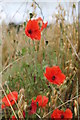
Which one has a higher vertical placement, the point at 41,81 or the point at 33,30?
the point at 33,30

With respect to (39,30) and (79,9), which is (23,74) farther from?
(79,9)

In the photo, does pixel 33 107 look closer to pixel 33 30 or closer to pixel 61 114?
pixel 61 114

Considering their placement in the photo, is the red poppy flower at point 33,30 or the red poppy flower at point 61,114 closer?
the red poppy flower at point 61,114

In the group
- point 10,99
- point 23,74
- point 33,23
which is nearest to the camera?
point 10,99

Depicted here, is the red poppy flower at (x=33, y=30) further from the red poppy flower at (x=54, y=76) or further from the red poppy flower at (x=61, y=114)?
the red poppy flower at (x=61, y=114)

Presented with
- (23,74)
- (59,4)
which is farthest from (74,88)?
(59,4)

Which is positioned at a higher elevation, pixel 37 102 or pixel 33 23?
pixel 33 23

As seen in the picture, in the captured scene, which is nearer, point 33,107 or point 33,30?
point 33,107

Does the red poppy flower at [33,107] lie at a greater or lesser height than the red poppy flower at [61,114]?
greater

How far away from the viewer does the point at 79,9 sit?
142cm

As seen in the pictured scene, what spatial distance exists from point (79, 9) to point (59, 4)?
13 cm

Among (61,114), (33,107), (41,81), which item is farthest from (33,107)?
(41,81)

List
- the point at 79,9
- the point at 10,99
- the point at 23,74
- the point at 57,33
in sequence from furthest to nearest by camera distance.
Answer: the point at 57,33, the point at 79,9, the point at 23,74, the point at 10,99

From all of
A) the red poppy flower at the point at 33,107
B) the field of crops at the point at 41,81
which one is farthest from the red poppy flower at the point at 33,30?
the red poppy flower at the point at 33,107
